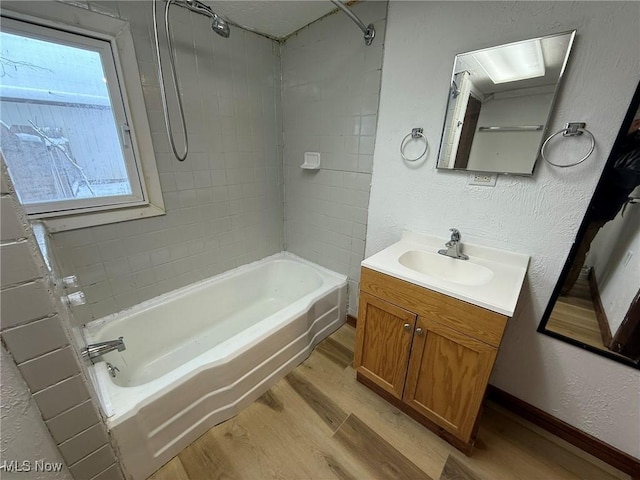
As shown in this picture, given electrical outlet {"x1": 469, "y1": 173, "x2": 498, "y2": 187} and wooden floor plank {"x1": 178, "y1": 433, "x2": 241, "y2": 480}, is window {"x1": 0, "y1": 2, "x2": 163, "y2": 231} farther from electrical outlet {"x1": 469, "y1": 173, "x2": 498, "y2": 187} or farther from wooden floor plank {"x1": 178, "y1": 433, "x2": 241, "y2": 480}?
electrical outlet {"x1": 469, "y1": 173, "x2": 498, "y2": 187}

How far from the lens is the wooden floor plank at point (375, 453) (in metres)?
1.10

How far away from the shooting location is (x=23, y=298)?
61 centimetres

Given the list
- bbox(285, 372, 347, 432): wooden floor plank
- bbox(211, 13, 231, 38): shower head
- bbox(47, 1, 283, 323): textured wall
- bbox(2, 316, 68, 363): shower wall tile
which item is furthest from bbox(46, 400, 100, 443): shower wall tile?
bbox(211, 13, 231, 38): shower head

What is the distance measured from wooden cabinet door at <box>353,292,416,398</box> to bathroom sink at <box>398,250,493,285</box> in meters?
0.28

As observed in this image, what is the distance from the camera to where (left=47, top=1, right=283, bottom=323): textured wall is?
1.40 m

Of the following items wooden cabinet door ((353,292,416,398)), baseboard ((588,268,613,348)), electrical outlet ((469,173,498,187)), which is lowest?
wooden cabinet door ((353,292,416,398))

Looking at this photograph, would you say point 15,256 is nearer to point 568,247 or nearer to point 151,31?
point 151,31

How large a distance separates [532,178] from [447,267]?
56 centimetres

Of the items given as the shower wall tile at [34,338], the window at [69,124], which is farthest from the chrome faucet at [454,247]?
the window at [69,124]

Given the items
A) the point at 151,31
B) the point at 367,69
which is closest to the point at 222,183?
the point at 151,31

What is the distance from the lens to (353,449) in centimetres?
119

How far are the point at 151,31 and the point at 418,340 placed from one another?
2140 mm

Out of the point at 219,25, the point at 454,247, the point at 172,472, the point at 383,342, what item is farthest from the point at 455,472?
the point at 219,25

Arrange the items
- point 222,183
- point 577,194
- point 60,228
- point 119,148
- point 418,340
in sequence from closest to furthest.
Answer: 1. point 577,194
2. point 418,340
3. point 60,228
4. point 119,148
5. point 222,183
